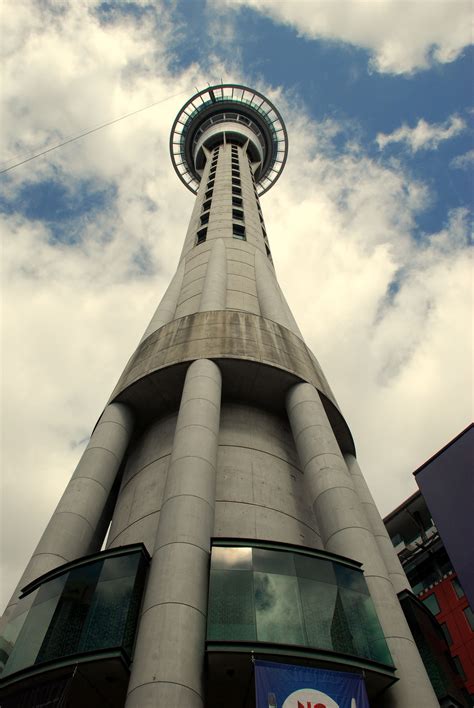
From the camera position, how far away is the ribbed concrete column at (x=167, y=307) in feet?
97.2

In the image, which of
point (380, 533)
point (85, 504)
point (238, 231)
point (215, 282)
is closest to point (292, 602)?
point (85, 504)

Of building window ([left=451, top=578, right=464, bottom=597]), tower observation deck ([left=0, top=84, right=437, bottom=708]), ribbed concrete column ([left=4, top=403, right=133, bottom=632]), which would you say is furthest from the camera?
building window ([left=451, top=578, right=464, bottom=597])

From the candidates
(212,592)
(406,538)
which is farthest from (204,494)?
(406,538)

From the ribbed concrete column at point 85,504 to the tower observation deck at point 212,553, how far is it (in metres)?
0.07

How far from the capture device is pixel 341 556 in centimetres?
1546

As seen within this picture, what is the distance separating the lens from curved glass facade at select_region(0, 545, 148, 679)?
43.7ft

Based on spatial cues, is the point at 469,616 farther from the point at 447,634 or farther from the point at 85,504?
the point at 85,504

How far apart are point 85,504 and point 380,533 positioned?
12662mm

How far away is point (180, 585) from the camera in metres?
13.6

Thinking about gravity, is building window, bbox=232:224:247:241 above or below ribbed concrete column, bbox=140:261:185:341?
above

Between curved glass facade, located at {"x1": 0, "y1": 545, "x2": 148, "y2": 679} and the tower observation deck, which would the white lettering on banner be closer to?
the tower observation deck

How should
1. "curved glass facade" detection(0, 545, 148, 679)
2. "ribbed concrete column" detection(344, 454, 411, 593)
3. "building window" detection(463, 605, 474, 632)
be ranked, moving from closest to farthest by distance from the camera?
1. "curved glass facade" detection(0, 545, 148, 679)
2. "ribbed concrete column" detection(344, 454, 411, 593)
3. "building window" detection(463, 605, 474, 632)

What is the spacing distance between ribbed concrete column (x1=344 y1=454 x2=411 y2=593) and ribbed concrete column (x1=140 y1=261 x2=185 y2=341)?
12823 millimetres

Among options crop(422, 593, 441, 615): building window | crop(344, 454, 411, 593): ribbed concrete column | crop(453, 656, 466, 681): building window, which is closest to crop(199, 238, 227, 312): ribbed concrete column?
crop(344, 454, 411, 593): ribbed concrete column
